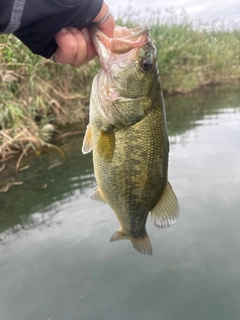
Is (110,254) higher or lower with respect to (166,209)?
lower

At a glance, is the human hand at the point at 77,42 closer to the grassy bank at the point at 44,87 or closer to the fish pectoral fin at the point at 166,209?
the fish pectoral fin at the point at 166,209

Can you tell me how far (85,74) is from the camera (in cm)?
889

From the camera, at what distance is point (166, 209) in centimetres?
212

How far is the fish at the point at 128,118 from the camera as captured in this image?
1750 mm

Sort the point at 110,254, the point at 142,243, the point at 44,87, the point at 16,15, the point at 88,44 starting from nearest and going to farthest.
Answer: the point at 16,15, the point at 88,44, the point at 142,243, the point at 110,254, the point at 44,87

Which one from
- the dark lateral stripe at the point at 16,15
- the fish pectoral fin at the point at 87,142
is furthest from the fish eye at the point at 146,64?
the dark lateral stripe at the point at 16,15

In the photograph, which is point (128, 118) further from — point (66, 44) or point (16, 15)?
point (16, 15)

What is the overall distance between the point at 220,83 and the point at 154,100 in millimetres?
14693

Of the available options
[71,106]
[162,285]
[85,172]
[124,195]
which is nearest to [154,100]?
[124,195]

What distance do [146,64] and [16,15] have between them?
0.66 m

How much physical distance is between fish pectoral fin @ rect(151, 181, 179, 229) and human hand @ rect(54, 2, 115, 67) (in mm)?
850

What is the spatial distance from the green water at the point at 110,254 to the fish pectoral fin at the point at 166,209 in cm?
128

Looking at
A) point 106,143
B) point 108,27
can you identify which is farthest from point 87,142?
point 108,27

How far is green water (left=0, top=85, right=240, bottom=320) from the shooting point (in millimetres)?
3123
